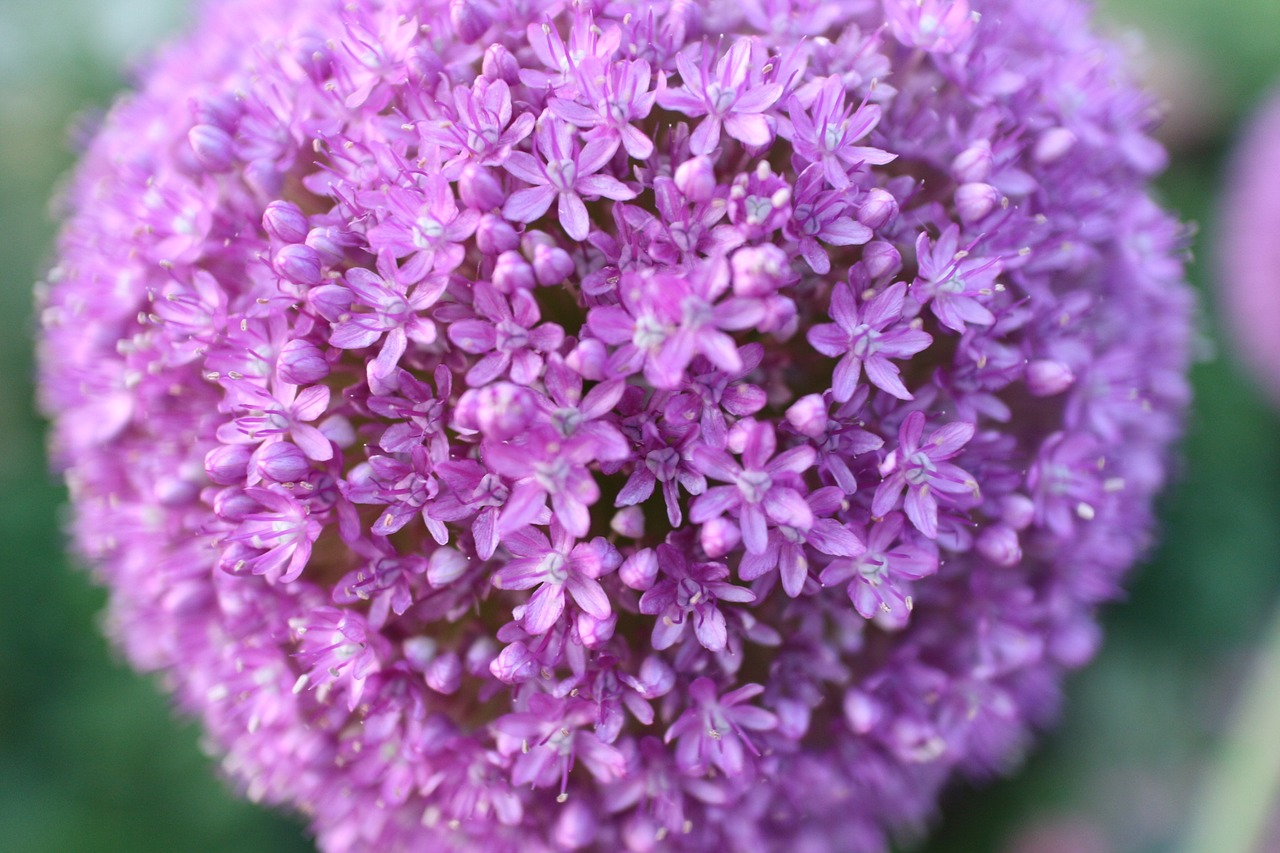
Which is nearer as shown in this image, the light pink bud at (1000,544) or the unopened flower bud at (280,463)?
the unopened flower bud at (280,463)

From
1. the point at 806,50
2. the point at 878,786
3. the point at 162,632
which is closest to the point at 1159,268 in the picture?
the point at 806,50

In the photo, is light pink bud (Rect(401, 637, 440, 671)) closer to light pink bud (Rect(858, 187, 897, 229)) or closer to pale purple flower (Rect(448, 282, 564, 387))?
pale purple flower (Rect(448, 282, 564, 387))

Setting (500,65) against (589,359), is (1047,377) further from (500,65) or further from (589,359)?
(500,65)

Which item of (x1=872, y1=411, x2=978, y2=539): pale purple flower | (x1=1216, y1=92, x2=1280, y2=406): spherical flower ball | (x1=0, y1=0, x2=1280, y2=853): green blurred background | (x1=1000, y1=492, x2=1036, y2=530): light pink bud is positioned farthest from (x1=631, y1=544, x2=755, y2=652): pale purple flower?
(x1=1216, y1=92, x2=1280, y2=406): spherical flower ball

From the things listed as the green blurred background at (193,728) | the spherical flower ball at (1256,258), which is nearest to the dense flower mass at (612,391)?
the green blurred background at (193,728)

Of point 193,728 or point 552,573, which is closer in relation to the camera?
point 552,573

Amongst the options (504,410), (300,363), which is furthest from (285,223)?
(504,410)

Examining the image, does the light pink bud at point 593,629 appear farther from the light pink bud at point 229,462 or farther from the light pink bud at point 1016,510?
the light pink bud at point 1016,510
